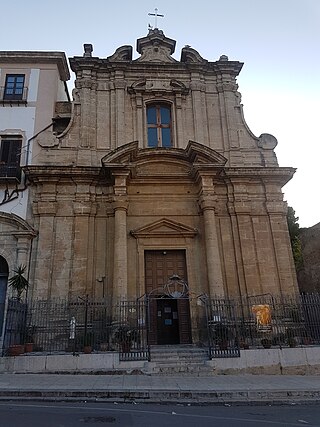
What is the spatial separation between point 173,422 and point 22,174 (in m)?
13.3

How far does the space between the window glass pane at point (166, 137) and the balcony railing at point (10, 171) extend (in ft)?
22.7

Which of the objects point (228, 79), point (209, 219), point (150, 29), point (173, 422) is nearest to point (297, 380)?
point (173, 422)

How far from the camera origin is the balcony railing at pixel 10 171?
16.2 meters

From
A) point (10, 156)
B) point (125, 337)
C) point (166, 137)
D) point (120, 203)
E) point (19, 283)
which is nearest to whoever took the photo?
point (125, 337)

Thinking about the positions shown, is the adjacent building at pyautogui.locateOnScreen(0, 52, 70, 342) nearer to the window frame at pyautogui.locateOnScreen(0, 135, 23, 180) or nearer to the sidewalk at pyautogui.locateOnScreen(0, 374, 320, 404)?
the window frame at pyautogui.locateOnScreen(0, 135, 23, 180)

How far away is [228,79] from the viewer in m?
19.4

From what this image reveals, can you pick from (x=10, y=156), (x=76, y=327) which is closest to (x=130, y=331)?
(x=76, y=327)

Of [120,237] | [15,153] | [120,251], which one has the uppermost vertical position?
[15,153]

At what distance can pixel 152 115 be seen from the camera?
1862cm

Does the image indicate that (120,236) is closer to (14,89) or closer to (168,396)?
(168,396)

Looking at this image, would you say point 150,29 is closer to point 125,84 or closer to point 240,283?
point 125,84

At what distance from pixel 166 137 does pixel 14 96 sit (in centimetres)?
800

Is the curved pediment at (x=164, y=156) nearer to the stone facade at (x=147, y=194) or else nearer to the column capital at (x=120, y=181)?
the stone facade at (x=147, y=194)

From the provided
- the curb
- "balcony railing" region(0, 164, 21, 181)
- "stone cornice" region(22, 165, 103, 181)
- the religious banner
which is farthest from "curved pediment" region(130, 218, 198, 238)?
the curb
